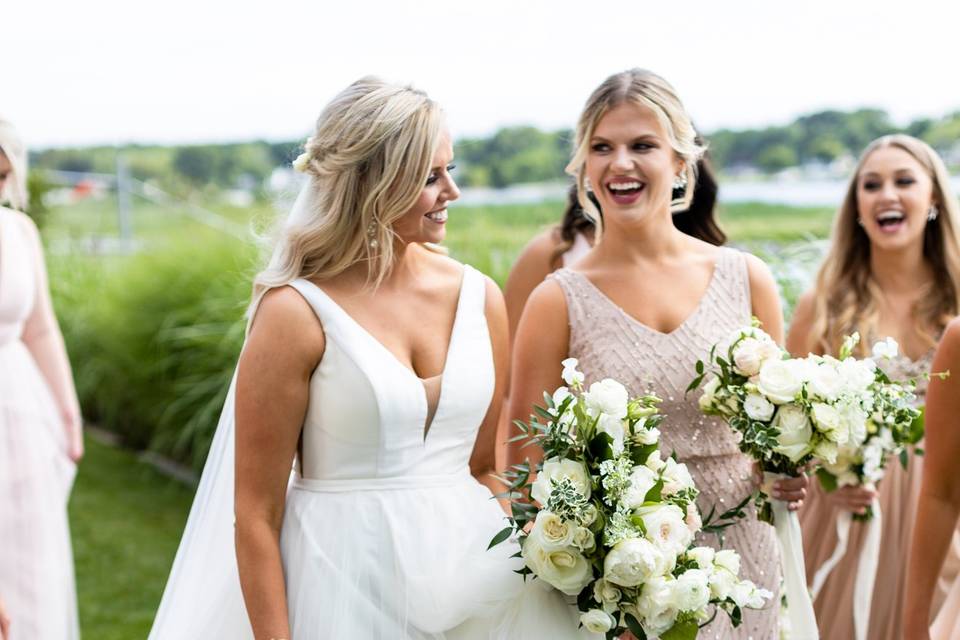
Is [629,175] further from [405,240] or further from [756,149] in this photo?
→ [756,149]

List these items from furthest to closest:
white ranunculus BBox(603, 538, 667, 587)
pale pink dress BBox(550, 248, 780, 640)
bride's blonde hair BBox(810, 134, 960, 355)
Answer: bride's blonde hair BBox(810, 134, 960, 355) → pale pink dress BBox(550, 248, 780, 640) → white ranunculus BBox(603, 538, 667, 587)

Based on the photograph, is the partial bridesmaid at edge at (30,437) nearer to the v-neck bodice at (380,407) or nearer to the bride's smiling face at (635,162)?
the v-neck bodice at (380,407)

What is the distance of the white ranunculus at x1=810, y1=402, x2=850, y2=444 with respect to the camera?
2938 mm

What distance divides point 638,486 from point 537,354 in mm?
846

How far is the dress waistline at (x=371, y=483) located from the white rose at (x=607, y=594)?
0.51m

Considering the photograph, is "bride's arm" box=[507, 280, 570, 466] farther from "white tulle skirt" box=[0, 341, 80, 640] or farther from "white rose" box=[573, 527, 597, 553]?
"white tulle skirt" box=[0, 341, 80, 640]

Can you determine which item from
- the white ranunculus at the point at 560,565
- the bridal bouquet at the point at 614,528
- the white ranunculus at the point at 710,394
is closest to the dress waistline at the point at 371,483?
the bridal bouquet at the point at 614,528

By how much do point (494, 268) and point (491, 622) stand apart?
491 centimetres

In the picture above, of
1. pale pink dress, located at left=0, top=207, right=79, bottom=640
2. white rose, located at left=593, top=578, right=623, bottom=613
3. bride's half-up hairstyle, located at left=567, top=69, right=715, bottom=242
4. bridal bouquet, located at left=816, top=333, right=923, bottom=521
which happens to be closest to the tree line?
pale pink dress, located at left=0, top=207, right=79, bottom=640

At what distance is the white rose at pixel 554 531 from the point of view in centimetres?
250

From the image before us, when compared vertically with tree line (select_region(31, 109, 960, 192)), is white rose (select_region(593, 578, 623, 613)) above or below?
below

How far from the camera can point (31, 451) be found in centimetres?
495

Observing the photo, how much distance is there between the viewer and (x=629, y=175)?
10.7 ft

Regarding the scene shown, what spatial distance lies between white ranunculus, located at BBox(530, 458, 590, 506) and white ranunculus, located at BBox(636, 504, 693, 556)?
0.14 meters
